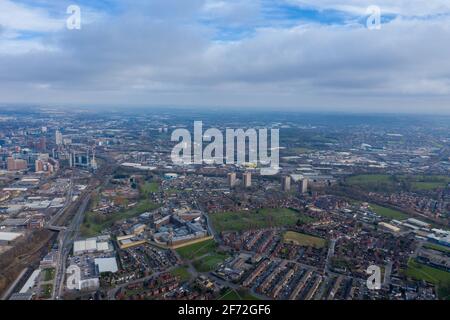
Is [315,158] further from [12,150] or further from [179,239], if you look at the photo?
[12,150]

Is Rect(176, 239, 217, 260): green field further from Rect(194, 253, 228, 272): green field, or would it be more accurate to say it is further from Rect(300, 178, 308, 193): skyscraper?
Rect(300, 178, 308, 193): skyscraper

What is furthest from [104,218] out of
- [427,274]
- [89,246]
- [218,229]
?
[427,274]

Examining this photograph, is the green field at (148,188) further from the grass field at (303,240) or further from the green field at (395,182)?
the green field at (395,182)

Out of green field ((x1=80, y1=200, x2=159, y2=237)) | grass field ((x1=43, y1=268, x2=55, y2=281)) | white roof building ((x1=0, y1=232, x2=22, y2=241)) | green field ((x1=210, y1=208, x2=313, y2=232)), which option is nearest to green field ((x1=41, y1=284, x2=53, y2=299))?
grass field ((x1=43, y1=268, x2=55, y2=281))

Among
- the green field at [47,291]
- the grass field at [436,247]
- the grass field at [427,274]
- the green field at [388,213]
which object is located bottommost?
the grass field at [427,274]

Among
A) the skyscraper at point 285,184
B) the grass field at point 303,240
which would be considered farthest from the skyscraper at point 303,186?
the grass field at point 303,240
